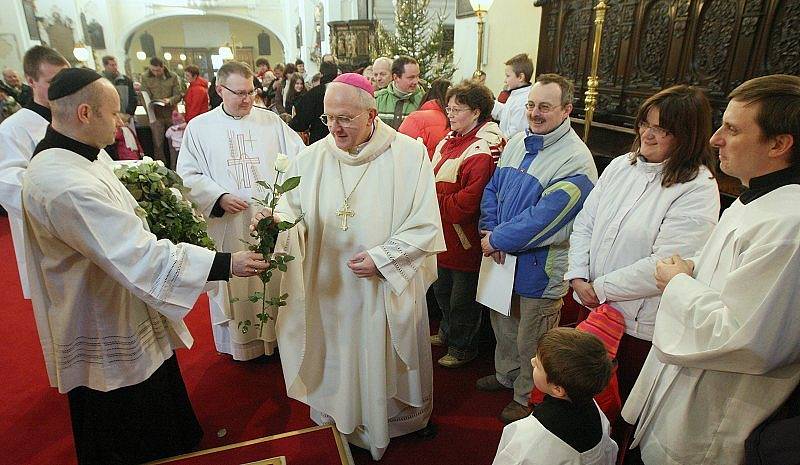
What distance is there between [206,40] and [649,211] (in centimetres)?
3385

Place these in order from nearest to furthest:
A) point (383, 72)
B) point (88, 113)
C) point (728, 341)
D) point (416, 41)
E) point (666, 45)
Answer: point (728, 341) → point (88, 113) → point (666, 45) → point (383, 72) → point (416, 41)

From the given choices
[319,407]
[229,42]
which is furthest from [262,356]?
[229,42]

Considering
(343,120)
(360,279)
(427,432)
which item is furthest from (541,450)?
(343,120)

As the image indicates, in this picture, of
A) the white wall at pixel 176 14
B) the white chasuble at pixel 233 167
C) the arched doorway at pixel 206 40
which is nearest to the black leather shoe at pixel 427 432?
the white chasuble at pixel 233 167

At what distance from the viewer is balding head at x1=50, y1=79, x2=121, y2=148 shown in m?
1.76

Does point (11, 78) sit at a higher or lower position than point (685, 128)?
higher

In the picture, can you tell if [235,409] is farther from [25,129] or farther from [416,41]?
[416,41]

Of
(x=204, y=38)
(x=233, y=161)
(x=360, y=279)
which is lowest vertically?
(x=360, y=279)

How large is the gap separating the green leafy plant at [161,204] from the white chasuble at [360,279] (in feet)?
1.45

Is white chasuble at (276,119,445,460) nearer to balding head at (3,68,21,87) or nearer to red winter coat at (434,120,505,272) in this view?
red winter coat at (434,120,505,272)

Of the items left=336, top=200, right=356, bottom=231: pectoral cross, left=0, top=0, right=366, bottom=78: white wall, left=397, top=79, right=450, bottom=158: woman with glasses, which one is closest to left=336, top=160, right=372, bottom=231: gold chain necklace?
left=336, top=200, right=356, bottom=231: pectoral cross

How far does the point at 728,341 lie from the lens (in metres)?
1.33

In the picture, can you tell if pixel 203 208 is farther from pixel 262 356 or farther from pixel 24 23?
pixel 24 23

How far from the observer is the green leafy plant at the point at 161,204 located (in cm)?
211
